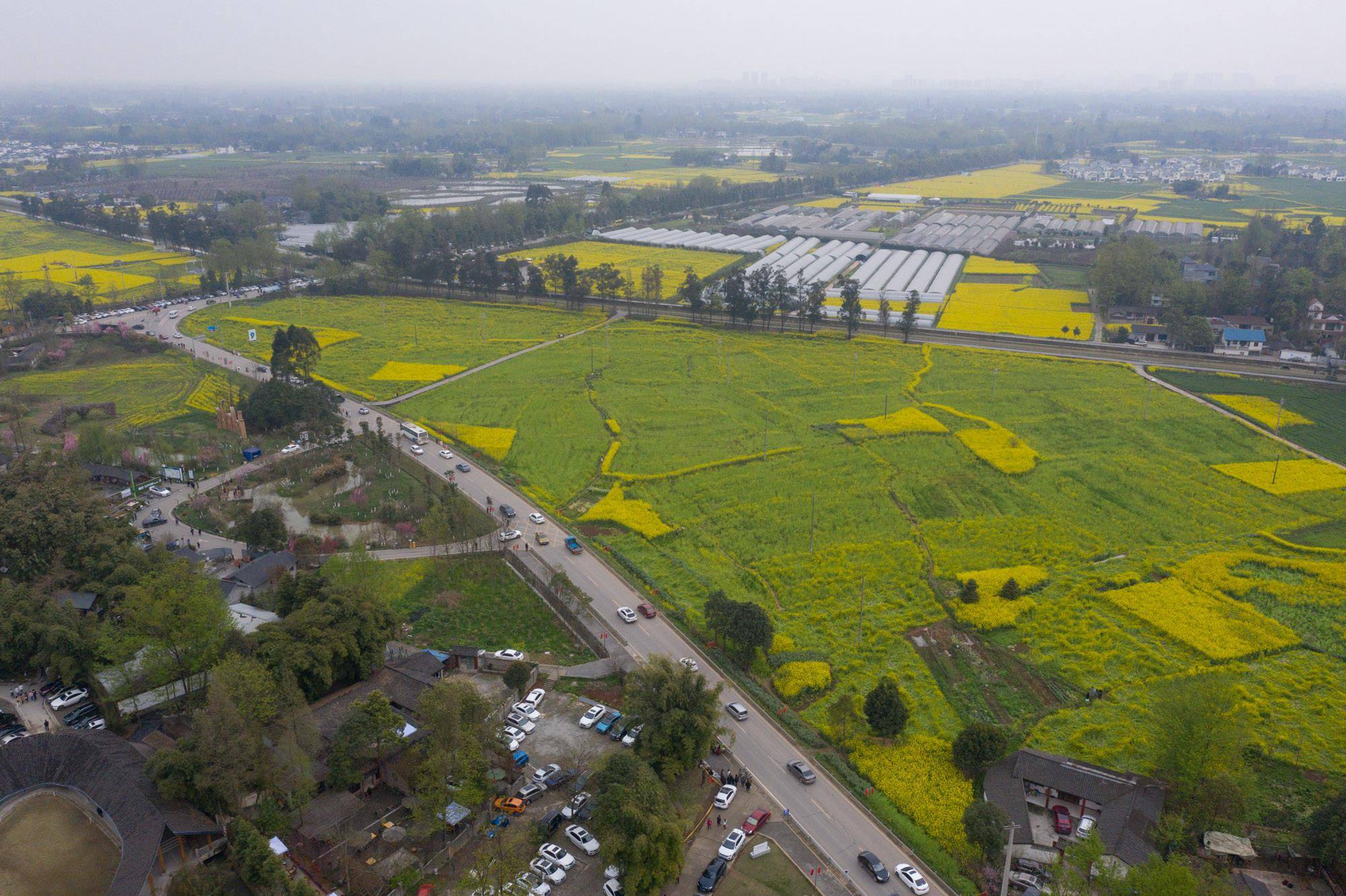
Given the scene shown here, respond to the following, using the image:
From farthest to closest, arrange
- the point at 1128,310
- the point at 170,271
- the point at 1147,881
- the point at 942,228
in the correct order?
the point at 942,228 → the point at 170,271 → the point at 1128,310 → the point at 1147,881

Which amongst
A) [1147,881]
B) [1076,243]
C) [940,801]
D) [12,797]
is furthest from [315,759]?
[1076,243]

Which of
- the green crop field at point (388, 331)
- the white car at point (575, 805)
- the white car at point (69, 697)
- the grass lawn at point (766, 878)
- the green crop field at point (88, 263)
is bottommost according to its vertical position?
the grass lawn at point (766, 878)

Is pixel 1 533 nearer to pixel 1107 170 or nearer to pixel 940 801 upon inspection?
pixel 940 801

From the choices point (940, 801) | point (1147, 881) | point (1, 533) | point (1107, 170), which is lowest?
point (940, 801)

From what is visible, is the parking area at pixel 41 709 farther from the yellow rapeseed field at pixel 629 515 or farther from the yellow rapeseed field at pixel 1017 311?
the yellow rapeseed field at pixel 1017 311

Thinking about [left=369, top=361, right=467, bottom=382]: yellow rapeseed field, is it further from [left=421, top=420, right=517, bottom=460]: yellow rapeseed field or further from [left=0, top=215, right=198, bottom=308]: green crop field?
[left=0, top=215, right=198, bottom=308]: green crop field

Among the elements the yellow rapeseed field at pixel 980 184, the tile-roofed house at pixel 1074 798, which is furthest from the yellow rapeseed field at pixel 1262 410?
the yellow rapeseed field at pixel 980 184
